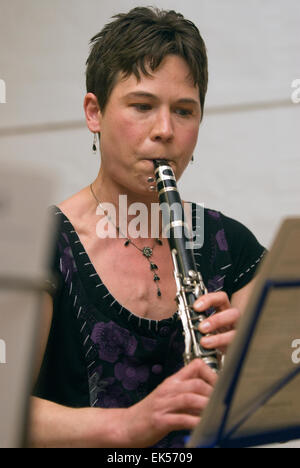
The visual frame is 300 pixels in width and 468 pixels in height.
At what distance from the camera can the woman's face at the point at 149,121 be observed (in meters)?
1.15

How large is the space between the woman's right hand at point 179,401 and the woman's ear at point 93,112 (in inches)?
25.3

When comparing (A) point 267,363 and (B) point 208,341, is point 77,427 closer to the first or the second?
(B) point 208,341

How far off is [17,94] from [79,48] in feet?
0.94

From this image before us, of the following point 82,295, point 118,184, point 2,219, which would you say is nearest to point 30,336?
point 2,219

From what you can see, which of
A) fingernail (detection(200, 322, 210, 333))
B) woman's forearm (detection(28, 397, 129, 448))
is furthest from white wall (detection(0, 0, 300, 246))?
fingernail (detection(200, 322, 210, 333))

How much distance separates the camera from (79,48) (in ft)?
7.67

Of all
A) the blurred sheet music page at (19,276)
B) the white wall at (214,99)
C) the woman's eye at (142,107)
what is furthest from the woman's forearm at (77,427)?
the white wall at (214,99)

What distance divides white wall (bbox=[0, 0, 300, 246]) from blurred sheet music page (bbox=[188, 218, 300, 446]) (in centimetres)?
153

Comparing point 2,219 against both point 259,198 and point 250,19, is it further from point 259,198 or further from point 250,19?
point 250,19

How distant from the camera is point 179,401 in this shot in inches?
29.5

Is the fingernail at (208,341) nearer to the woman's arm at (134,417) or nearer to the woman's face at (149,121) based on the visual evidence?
the woman's arm at (134,417)

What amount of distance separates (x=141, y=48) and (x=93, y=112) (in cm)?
18
